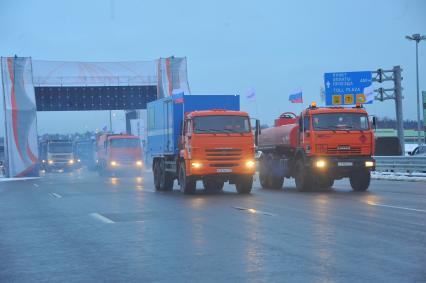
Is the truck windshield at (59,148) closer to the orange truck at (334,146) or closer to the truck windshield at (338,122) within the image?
the orange truck at (334,146)

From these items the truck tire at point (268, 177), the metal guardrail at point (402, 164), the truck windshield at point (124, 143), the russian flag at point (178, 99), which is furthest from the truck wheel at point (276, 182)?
the truck windshield at point (124, 143)

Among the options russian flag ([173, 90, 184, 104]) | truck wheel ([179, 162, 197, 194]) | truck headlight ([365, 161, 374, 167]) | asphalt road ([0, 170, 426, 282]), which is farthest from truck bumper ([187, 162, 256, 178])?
truck headlight ([365, 161, 374, 167])

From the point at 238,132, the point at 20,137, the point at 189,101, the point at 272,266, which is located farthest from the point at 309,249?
the point at 20,137

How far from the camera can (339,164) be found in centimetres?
2184

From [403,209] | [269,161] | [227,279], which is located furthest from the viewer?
[269,161]

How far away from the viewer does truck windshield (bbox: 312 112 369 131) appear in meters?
22.0

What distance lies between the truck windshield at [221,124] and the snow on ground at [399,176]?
35.5 ft

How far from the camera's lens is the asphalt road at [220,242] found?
7.64 metres

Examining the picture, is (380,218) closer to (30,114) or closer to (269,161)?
(269,161)

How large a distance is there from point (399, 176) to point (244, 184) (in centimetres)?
1129

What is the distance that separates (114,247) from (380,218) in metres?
5.63

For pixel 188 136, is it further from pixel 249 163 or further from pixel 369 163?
pixel 369 163

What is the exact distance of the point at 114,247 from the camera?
389 inches

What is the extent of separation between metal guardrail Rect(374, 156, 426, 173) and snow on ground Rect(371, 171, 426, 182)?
27 centimetres
